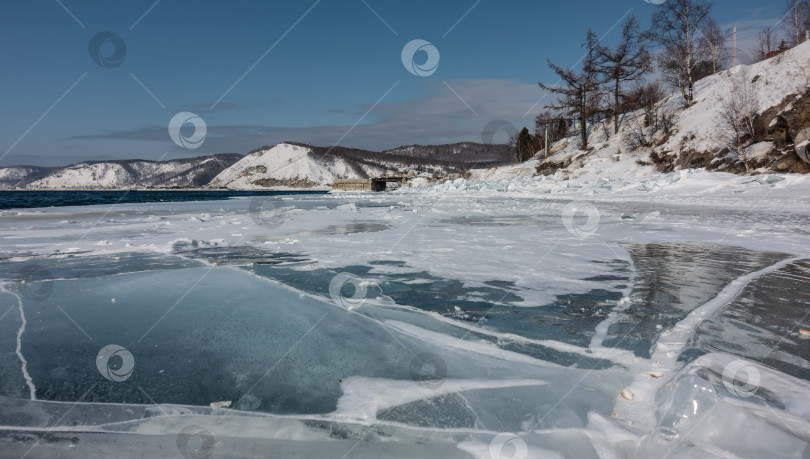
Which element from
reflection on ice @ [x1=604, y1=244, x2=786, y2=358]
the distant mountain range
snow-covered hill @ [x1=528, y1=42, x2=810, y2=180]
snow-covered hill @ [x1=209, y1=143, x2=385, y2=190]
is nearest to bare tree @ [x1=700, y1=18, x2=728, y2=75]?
snow-covered hill @ [x1=528, y1=42, x2=810, y2=180]

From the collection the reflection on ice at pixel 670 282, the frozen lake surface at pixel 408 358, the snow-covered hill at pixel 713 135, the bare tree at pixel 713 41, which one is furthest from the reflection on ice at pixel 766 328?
the bare tree at pixel 713 41

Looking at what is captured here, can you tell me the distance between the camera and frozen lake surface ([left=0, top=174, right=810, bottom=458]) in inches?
59.1

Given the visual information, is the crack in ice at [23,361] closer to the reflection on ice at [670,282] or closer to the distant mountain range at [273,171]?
the reflection on ice at [670,282]

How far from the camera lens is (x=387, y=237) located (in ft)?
24.1

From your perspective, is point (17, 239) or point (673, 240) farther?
point (17, 239)

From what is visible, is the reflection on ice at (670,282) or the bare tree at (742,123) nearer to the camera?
the reflection on ice at (670,282)

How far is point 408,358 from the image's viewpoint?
7.39 feet

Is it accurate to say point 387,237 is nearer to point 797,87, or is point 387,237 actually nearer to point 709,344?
point 709,344

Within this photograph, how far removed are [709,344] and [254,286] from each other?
11.2 ft

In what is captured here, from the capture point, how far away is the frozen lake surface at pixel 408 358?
150 centimetres

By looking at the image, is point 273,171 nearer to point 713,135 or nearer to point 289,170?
point 289,170

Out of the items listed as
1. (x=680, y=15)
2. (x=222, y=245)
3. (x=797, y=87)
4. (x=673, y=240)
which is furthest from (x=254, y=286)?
(x=680, y=15)

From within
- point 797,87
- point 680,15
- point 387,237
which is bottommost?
point 387,237

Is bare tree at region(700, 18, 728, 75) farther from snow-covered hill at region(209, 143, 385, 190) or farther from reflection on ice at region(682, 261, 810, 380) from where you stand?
snow-covered hill at region(209, 143, 385, 190)
